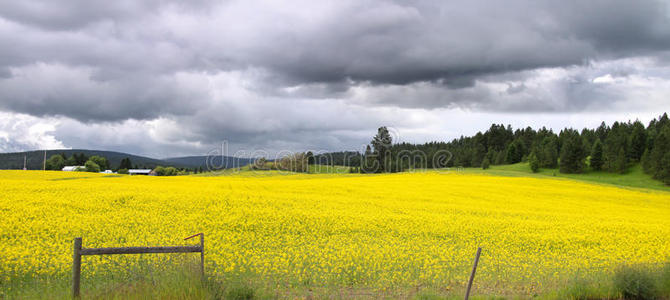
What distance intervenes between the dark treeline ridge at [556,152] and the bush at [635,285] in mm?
70585

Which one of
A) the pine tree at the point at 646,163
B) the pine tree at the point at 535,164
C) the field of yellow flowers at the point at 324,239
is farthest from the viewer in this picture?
the pine tree at the point at 535,164

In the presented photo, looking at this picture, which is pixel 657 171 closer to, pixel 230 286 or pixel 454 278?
pixel 454 278

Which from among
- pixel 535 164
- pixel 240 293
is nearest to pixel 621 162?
pixel 535 164

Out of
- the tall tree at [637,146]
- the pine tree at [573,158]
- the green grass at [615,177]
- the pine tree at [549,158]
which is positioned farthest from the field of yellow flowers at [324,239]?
the pine tree at [549,158]

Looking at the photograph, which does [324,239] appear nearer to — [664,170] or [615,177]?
[664,170]

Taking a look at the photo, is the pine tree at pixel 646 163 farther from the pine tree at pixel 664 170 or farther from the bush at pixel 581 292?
the bush at pixel 581 292

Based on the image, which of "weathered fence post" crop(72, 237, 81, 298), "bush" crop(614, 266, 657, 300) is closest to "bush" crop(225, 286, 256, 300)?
"weathered fence post" crop(72, 237, 81, 298)

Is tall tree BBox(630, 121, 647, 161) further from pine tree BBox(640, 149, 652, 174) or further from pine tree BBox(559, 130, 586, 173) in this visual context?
pine tree BBox(559, 130, 586, 173)

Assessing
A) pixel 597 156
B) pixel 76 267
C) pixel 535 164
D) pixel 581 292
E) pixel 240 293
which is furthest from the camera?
pixel 535 164

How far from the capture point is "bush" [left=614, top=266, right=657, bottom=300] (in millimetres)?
10297

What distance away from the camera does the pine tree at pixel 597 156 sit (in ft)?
270

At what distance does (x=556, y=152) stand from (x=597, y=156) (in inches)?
400

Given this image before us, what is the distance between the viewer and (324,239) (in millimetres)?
15664

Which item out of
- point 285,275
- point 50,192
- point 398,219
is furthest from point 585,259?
point 50,192
